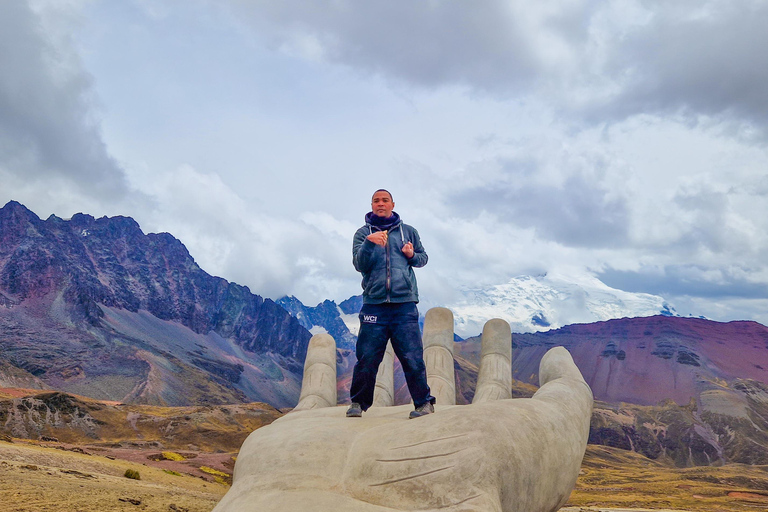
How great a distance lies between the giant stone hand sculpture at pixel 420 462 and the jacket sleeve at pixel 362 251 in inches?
80.1

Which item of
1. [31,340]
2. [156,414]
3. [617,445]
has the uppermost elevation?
[31,340]

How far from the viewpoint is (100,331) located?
433 ft

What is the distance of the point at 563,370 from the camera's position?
8.12 meters

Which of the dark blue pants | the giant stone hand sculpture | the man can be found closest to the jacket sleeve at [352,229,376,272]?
the man

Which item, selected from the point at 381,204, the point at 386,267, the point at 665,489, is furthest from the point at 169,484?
the point at 665,489

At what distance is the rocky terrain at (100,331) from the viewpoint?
109m

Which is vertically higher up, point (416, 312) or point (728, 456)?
point (416, 312)

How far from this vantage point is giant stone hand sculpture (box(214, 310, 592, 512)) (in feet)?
15.2

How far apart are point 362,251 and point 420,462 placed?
110 inches

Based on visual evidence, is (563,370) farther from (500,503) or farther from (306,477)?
(306,477)

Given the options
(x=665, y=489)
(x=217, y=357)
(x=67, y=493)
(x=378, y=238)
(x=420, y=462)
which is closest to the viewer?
(x=420, y=462)

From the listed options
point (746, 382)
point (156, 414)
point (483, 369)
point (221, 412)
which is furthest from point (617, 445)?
point (483, 369)

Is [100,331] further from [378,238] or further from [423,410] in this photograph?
[378,238]

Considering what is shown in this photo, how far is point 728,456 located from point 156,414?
3911 inches
